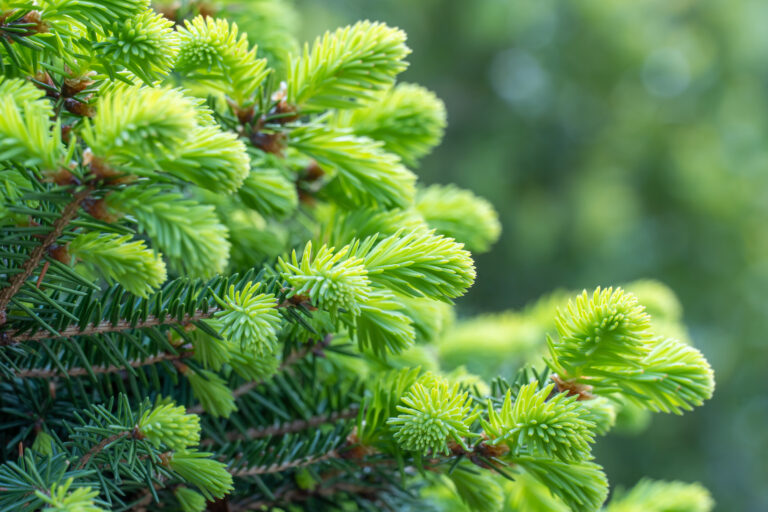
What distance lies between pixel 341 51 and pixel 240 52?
0.05 metres

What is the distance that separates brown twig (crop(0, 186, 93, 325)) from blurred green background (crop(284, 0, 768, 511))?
8.85 feet

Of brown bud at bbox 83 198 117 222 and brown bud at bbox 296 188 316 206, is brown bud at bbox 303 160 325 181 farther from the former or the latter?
brown bud at bbox 83 198 117 222

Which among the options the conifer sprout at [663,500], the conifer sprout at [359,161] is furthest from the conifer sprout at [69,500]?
the conifer sprout at [663,500]

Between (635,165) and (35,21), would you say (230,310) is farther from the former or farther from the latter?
(635,165)

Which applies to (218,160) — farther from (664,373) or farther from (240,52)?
(664,373)

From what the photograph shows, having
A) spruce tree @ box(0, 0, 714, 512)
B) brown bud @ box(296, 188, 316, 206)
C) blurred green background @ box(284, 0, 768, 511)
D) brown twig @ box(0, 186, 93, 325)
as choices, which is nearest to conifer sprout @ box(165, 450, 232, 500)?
spruce tree @ box(0, 0, 714, 512)

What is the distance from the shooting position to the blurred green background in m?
2.89

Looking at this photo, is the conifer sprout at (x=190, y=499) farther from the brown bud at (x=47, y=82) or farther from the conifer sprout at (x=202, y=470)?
the brown bud at (x=47, y=82)

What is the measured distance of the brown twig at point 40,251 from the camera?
247 mm

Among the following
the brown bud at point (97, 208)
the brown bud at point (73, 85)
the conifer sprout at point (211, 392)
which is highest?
the brown bud at point (73, 85)

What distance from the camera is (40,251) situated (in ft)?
0.87

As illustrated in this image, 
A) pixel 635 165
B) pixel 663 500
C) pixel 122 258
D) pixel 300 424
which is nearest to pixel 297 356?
pixel 300 424

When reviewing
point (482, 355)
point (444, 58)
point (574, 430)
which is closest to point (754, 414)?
point (444, 58)

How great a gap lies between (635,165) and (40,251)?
10.4 ft
